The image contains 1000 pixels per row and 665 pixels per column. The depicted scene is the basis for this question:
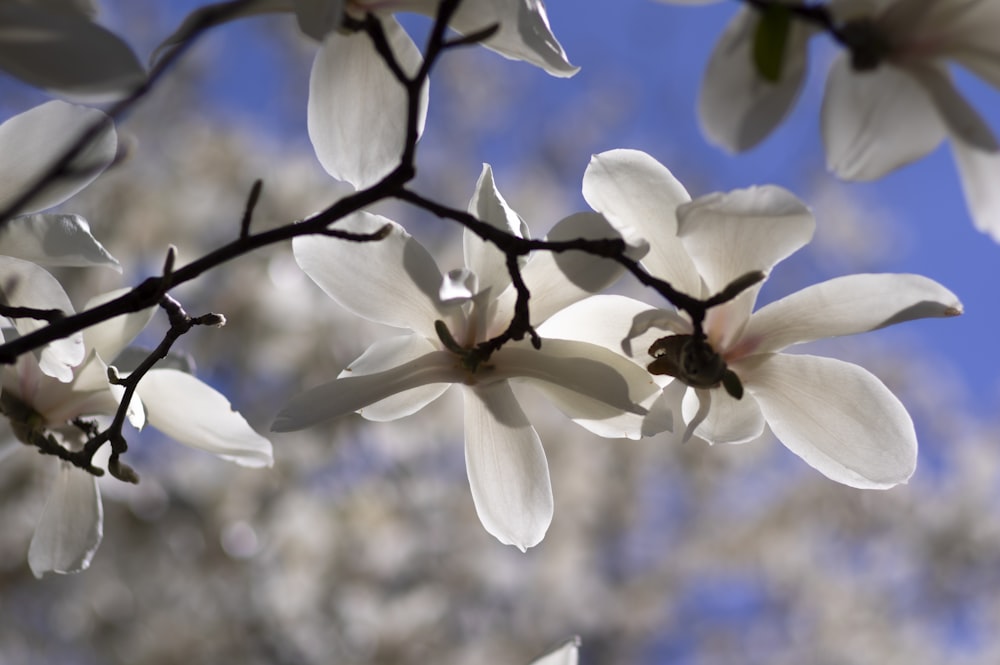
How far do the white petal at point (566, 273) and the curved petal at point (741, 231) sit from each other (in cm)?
4

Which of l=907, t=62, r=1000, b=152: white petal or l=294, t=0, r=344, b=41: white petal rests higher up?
l=907, t=62, r=1000, b=152: white petal

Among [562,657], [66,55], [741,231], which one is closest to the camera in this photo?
[66,55]

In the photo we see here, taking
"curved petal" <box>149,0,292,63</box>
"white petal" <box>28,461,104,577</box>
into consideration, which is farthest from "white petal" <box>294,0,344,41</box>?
"white petal" <box>28,461,104,577</box>

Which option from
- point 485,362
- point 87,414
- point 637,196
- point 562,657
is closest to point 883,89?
point 637,196

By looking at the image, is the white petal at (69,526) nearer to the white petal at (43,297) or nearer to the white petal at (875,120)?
the white petal at (43,297)

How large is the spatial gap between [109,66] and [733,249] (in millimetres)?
282

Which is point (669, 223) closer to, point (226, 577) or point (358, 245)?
point (358, 245)

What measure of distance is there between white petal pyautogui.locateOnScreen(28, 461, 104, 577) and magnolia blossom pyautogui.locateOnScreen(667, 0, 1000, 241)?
1.38 ft

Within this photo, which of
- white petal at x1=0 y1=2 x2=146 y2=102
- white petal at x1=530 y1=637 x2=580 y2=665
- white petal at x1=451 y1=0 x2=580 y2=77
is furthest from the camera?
white petal at x1=530 y1=637 x2=580 y2=665

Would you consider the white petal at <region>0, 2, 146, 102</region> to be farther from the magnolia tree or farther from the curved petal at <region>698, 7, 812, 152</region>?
the curved petal at <region>698, 7, 812, 152</region>

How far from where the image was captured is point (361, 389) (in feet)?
1.61

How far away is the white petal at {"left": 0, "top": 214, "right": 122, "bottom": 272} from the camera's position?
0.47 meters

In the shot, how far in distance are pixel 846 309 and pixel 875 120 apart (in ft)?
0.38

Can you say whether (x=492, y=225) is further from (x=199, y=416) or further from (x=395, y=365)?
(x=199, y=416)
